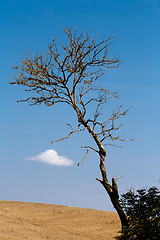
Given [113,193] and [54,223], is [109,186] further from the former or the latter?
[54,223]

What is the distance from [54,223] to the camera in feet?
46.3

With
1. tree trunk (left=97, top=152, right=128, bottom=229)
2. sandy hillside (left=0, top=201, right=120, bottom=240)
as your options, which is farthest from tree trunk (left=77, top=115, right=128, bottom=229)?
sandy hillside (left=0, top=201, right=120, bottom=240)

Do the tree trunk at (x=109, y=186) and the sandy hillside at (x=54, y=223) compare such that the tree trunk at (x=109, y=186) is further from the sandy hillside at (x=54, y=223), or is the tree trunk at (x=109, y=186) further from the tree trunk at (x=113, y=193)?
the sandy hillside at (x=54, y=223)

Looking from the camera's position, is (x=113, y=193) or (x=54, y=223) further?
(x=54, y=223)

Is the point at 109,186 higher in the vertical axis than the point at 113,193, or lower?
higher

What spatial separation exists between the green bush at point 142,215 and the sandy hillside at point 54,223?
3.03m

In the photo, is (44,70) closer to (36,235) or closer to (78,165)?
(78,165)

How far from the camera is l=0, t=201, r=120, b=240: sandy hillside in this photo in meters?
12.2

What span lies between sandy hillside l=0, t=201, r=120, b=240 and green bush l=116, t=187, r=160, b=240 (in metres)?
3.03

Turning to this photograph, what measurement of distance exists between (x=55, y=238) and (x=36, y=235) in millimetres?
737

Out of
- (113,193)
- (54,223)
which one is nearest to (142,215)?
(113,193)

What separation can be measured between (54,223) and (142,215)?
19.3 ft

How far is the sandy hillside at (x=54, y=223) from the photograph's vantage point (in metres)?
12.2

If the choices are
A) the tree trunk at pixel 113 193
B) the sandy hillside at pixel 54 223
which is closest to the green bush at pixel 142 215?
the tree trunk at pixel 113 193
